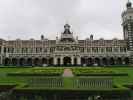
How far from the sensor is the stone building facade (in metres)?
90.8

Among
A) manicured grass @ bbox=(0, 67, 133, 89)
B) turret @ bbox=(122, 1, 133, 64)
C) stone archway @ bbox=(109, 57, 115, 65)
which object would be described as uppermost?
turret @ bbox=(122, 1, 133, 64)

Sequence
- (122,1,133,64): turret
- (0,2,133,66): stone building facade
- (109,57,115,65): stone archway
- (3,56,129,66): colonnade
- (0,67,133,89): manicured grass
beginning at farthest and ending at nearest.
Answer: (109,57,115,65): stone archway
(0,2,133,66): stone building facade
(3,56,129,66): colonnade
(122,1,133,64): turret
(0,67,133,89): manicured grass

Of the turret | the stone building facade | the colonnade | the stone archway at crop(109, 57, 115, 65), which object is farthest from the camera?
the stone archway at crop(109, 57, 115, 65)

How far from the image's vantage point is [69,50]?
9150 centimetres

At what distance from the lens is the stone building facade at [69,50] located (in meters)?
90.8

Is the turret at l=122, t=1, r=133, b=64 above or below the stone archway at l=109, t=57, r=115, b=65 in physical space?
above

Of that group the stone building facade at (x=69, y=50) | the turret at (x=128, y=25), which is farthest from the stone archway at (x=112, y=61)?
the turret at (x=128, y=25)

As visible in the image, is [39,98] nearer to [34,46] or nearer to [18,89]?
[18,89]

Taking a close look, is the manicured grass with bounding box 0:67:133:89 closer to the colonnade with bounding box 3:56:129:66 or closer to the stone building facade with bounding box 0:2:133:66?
the colonnade with bounding box 3:56:129:66

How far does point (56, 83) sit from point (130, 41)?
7449 cm

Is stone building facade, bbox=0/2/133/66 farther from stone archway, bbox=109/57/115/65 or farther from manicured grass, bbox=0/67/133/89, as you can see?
manicured grass, bbox=0/67/133/89

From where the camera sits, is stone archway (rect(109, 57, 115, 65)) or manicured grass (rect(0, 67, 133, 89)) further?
stone archway (rect(109, 57, 115, 65))

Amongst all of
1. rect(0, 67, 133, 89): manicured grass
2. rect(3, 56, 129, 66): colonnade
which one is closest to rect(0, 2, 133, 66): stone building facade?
rect(3, 56, 129, 66): colonnade

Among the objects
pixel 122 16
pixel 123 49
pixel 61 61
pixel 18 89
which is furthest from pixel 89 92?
pixel 122 16
